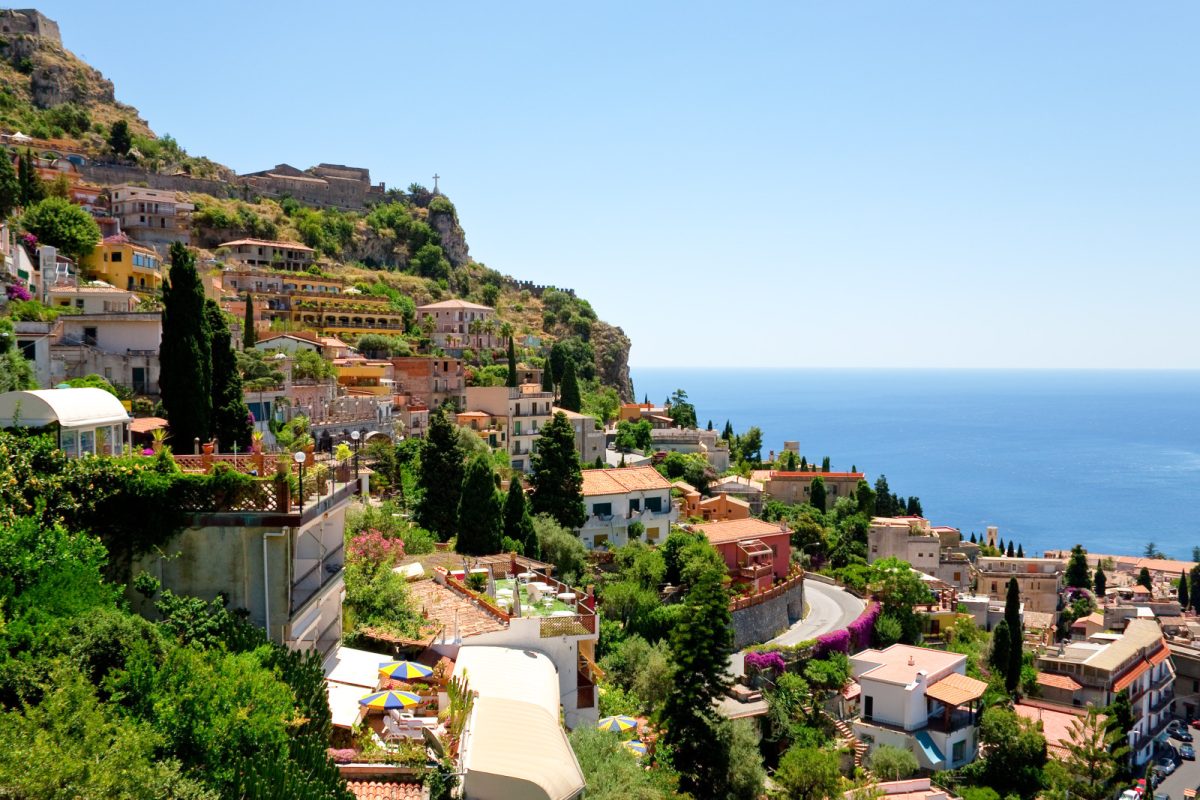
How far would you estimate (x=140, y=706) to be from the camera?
953 cm

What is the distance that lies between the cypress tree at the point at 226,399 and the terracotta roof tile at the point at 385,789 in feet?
57.1

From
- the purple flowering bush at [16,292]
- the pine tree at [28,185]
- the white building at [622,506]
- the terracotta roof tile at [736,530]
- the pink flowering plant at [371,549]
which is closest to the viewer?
the pink flowering plant at [371,549]

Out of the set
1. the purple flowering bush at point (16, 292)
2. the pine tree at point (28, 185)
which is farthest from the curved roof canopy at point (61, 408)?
the pine tree at point (28, 185)

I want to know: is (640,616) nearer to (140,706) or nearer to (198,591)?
(198,591)

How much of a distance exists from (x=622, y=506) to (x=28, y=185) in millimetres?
36613

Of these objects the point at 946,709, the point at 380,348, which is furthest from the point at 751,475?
the point at 946,709

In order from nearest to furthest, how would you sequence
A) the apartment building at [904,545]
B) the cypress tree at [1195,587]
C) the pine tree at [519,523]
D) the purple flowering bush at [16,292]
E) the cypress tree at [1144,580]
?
the purple flowering bush at [16,292]
the pine tree at [519,523]
the apartment building at [904,545]
the cypress tree at [1195,587]
the cypress tree at [1144,580]

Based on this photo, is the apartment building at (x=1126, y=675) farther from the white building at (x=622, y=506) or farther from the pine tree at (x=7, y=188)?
the pine tree at (x=7, y=188)

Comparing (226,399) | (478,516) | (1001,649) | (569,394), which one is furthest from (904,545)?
(226,399)

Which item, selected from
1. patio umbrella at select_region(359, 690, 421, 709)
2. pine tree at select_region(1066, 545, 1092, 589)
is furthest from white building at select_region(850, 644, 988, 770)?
pine tree at select_region(1066, 545, 1092, 589)

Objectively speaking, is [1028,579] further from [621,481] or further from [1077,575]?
[621,481]

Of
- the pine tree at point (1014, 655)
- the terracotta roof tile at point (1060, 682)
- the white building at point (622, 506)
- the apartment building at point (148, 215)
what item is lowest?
the terracotta roof tile at point (1060, 682)

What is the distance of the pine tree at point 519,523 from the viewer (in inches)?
1303

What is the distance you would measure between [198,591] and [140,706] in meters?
2.72
